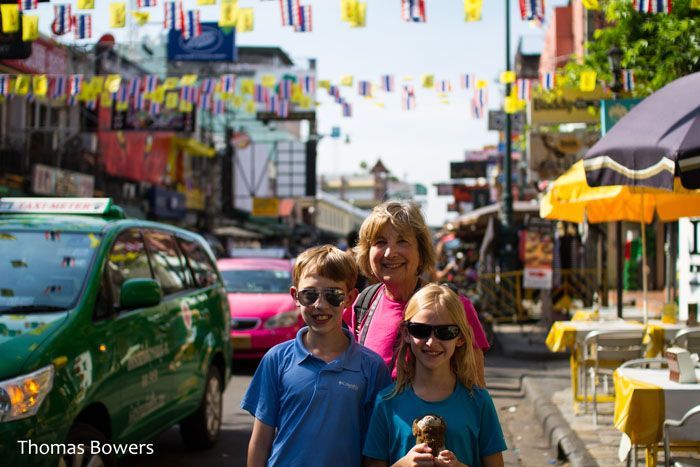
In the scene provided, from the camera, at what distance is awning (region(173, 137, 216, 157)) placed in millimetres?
37906

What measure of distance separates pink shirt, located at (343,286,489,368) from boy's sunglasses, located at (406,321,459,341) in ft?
1.11

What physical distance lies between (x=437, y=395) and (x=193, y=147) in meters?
37.2

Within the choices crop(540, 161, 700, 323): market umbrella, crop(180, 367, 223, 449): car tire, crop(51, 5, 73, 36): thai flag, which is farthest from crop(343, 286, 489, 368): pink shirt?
crop(51, 5, 73, 36): thai flag

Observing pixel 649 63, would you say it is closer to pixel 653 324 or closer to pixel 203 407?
pixel 653 324

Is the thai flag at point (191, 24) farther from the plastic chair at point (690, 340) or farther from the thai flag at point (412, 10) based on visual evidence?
the plastic chair at point (690, 340)

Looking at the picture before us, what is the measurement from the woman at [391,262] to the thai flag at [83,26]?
9.58 m

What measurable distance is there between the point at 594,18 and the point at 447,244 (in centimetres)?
1533

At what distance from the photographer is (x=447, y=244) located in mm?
38219

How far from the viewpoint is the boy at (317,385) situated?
3164 mm

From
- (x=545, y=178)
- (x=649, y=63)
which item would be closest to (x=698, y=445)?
(x=649, y=63)

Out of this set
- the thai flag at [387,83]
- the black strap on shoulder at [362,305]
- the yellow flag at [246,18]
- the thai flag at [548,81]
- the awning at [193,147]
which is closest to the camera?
the black strap on shoulder at [362,305]

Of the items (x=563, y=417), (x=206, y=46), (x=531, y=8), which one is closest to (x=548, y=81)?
(x=531, y=8)

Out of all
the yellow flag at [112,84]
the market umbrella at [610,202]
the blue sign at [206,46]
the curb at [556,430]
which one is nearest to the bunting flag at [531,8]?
the market umbrella at [610,202]

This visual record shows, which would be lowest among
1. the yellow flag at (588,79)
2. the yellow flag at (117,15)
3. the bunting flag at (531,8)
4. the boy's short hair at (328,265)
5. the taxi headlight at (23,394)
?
the taxi headlight at (23,394)
